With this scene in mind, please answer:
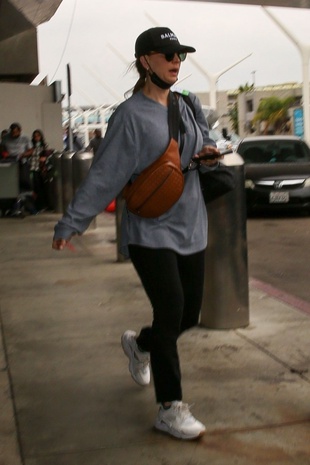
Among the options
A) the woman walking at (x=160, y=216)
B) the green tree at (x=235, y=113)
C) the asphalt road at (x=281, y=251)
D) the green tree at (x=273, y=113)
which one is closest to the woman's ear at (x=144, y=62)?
the woman walking at (x=160, y=216)

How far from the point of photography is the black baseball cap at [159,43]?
4.27m

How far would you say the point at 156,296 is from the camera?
4.32m

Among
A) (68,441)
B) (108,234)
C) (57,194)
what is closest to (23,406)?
(68,441)

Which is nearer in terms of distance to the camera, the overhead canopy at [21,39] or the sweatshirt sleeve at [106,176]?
the sweatshirt sleeve at [106,176]

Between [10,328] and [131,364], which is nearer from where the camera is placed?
[131,364]

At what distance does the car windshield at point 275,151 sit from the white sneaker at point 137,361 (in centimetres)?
1256

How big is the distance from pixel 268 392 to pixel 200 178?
4.29 feet

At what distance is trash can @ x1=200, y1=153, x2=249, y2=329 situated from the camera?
21.1 feet

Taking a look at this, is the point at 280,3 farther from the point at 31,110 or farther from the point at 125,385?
the point at 125,385

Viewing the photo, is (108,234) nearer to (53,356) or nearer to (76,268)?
(76,268)

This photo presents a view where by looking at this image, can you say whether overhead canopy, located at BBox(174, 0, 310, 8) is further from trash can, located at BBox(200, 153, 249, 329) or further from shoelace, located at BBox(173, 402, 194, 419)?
shoelace, located at BBox(173, 402, 194, 419)

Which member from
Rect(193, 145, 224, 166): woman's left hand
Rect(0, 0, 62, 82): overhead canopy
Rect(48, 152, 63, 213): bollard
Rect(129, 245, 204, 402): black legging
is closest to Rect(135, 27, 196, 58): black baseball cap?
Rect(193, 145, 224, 166): woman's left hand

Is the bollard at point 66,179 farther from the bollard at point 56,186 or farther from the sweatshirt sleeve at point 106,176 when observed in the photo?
the sweatshirt sleeve at point 106,176

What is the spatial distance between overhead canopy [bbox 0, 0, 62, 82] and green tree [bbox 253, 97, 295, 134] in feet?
253
